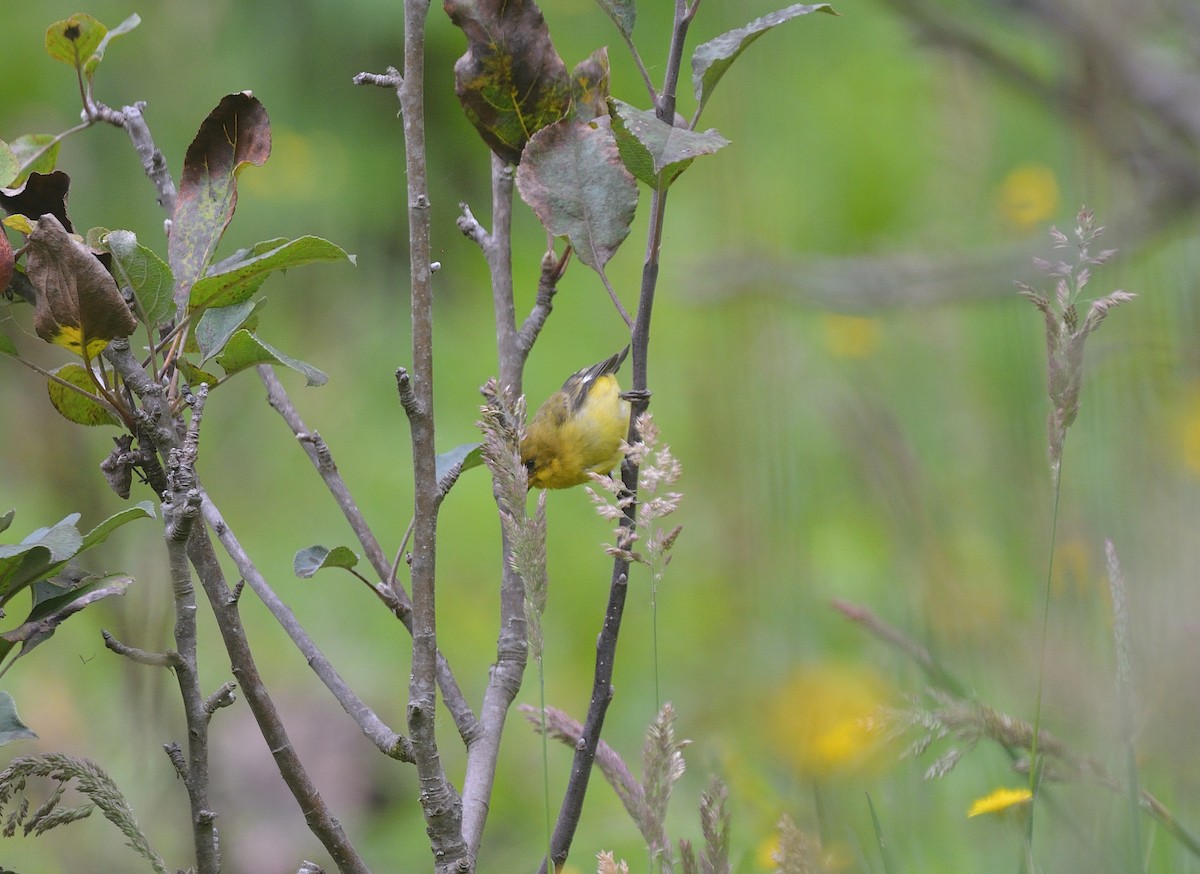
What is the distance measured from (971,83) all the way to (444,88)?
9.70 ft

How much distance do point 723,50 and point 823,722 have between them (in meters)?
1.06

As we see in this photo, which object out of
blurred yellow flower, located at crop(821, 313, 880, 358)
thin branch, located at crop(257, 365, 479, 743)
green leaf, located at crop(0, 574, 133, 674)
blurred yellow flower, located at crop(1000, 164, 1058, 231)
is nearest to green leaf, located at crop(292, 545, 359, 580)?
thin branch, located at crop(257, 365, 479, 743)

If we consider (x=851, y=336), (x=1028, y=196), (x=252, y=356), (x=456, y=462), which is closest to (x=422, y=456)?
(x=252, y=356)

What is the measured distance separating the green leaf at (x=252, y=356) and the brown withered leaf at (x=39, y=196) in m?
0.15

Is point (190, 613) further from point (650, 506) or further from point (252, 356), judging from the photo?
point (650, 506)

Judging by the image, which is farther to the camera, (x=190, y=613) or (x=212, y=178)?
(x=212, y=178)

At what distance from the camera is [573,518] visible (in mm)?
3160

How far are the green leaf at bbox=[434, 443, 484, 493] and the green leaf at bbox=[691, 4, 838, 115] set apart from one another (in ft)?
1.12

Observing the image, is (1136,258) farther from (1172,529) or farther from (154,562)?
(154,562)

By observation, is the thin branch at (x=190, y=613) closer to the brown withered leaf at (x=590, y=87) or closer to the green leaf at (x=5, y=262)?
the green leaf at (x=5, y=262)

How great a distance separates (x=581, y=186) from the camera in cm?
98

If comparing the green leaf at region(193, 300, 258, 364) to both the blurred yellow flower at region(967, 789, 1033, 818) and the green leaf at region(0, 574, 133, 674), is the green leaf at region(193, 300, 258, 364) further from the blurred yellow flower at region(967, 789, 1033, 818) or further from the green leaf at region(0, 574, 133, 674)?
the blurred yellow flower at region(967, 789, 1033, 818)

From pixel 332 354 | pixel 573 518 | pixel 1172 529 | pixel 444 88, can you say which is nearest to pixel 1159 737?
pixel 1172 529

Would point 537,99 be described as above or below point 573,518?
above
